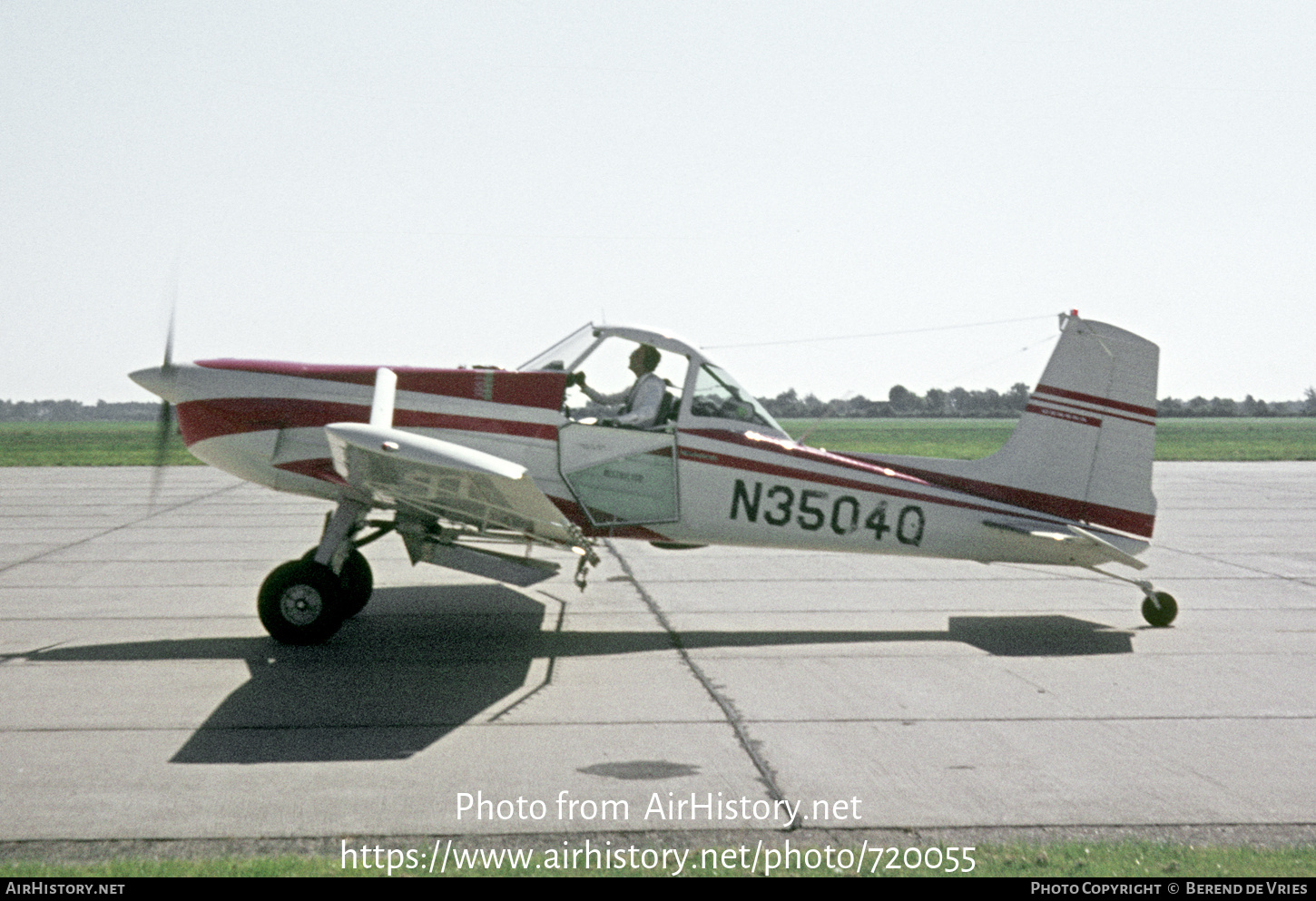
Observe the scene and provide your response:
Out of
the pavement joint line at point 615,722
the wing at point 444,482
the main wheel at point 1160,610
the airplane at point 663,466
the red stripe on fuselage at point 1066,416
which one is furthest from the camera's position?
the red stripe on fuselage at point 1066,416

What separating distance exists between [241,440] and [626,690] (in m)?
3.72

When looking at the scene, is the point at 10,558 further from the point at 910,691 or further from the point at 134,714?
the point at 910,691

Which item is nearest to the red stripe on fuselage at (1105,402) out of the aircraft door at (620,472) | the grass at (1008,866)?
the aircraft door at (620,472)

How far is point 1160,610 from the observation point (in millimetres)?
9227

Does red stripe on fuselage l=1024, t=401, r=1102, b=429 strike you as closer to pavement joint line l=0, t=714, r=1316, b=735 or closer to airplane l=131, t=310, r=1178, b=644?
airplane l=131, t=310, r=1178, b=644

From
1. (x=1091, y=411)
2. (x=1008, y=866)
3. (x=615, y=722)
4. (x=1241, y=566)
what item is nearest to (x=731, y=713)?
(x=615, y=722)

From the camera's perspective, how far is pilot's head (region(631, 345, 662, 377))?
9.12 metres

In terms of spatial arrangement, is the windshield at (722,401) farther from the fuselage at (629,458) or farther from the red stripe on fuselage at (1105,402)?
the red stripe on fuselage at (1105,402)

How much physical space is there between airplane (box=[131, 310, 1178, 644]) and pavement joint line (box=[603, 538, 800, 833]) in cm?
81

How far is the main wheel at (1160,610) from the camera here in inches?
363

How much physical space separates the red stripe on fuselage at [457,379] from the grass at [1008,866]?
4.63m

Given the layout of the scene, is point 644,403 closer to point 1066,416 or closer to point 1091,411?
point 1066,416

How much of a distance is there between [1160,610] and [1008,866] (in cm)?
563
